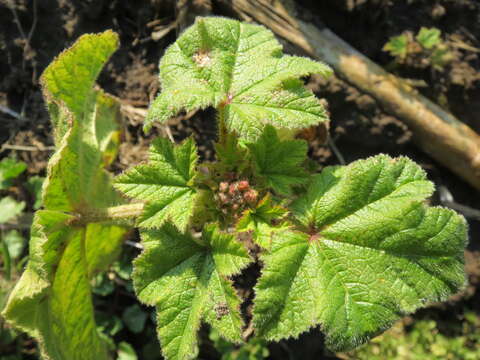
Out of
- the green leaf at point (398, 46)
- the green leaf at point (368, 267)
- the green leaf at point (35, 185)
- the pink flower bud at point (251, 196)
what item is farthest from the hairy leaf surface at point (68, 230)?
the green leaf at point (398, 46)

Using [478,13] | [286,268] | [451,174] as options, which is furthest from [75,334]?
[478,13]

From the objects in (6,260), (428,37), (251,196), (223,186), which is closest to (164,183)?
(223,186)

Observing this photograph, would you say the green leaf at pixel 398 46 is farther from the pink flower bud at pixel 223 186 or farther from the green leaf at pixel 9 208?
the green leaf at pixel 9 208

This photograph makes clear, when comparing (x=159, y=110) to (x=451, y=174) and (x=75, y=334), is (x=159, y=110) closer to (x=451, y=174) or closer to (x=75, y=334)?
(x=75, y=334)

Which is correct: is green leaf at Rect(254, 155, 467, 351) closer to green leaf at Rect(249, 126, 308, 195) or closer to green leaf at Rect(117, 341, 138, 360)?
green leaf at Rect(249, 126, 308, 195)

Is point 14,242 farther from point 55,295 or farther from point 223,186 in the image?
point 223,186

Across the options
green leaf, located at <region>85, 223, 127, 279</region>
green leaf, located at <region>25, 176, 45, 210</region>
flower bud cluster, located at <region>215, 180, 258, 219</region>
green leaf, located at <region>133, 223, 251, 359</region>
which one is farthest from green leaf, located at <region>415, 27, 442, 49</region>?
green leaf, located at <region>25, 176, 45, 210</region>
